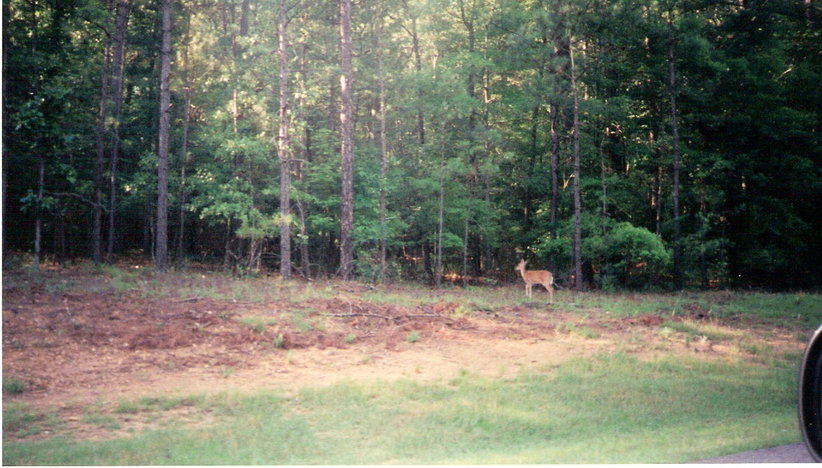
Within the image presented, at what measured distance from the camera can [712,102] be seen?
11.5 meters

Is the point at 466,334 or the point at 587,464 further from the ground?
the point at 466,334

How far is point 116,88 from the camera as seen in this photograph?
30.9 feet

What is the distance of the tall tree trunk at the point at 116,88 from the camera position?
363 inches

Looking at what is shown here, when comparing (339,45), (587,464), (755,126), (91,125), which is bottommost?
(587,464)

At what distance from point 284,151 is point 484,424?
7905 mm

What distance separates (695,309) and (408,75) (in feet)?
22.9

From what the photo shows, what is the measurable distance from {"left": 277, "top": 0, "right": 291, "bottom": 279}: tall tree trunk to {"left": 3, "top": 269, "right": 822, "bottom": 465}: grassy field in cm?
430

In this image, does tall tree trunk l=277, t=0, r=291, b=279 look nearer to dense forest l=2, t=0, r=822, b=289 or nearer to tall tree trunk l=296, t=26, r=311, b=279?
dense forest l=2, t=0, r=822, b=289

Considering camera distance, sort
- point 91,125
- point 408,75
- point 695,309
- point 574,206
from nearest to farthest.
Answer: point 91,125 < point 695,309 < point 574,206 < point 408,75

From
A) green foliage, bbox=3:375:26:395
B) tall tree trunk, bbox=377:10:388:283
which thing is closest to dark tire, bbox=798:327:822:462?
green foliage, bbox=3:375:26:395

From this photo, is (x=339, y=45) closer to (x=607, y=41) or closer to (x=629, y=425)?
(x=607, y=41)

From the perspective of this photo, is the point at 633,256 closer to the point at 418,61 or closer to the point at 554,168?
the point at 554,168

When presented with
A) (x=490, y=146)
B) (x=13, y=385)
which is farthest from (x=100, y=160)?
(x=490, y=146)

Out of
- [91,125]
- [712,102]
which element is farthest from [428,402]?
[712,102]
